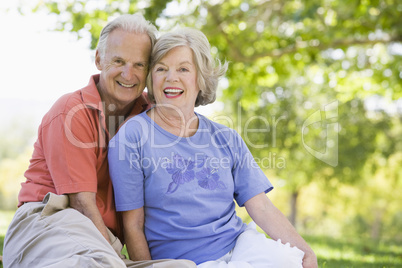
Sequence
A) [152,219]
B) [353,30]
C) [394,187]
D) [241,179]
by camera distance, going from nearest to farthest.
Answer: [152,219] < [241,179] < [353,30] < [394,187]

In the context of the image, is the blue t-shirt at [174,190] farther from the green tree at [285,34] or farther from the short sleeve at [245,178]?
the green tree at [285,34]

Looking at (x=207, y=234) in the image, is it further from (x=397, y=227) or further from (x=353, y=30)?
(x=397, y=227)

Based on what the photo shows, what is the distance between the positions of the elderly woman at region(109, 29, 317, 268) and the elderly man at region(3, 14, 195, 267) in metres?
0.14

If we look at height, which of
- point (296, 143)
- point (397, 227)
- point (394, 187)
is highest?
point (296, 143)

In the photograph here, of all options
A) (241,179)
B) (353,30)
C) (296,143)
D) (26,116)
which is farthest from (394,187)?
(26,116)

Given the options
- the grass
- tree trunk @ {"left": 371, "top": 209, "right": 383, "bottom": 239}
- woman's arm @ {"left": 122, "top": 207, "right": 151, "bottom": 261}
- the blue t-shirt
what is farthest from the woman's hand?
tree trunk @ {"left": 371, "top": 209, "right": 383, "bottom": 239}

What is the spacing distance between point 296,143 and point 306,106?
153cm

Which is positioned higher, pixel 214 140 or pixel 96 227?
pixel 214 140

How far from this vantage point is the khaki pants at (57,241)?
6.74ft

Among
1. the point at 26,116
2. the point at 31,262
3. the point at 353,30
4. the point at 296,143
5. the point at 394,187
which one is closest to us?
the point at 31,262

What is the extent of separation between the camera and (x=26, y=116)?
5522 cm

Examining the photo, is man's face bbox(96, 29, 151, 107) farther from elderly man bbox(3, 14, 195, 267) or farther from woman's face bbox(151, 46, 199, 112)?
woman's face bbox(151, 46, 199, 112)

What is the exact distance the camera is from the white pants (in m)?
2.36

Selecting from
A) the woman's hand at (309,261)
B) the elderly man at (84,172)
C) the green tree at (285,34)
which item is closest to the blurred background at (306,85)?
the green tree at (285,34)
